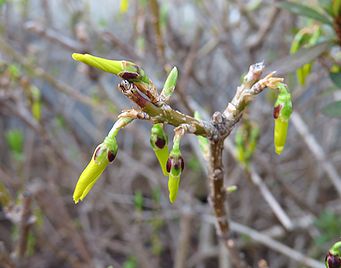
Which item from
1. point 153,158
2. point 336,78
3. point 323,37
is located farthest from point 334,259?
point 153,158

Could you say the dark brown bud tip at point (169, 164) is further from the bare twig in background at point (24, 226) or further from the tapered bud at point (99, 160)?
the bare twig in background at point (24, 226)

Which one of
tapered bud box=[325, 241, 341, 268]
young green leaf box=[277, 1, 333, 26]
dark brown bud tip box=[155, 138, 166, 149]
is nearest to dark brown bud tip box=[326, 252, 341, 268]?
tapered bud box=[325, 241, 341, 268]

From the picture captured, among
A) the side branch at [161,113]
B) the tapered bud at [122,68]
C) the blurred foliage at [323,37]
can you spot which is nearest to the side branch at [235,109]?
the side branch at [161,113]

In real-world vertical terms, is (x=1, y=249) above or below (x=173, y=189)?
above

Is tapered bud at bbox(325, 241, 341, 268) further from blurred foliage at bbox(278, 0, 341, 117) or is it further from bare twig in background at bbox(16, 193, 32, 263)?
bare twig in background at bbox(16, 193, 32, 263)

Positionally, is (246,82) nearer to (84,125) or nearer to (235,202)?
(235,202)

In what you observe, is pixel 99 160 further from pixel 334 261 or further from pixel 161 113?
pixel 334 261

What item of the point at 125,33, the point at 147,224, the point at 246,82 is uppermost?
the point at 125,33

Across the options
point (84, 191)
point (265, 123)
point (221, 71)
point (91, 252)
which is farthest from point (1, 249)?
point (221, 71)

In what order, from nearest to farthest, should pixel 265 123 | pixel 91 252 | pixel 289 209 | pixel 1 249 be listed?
pixel 1 249, pixel 91 252, pixel 265 123, pixel 289 209
